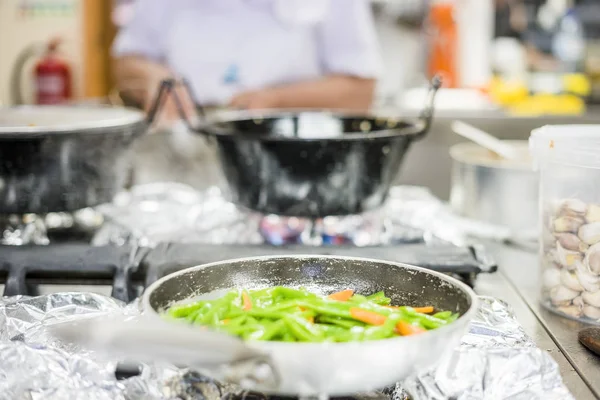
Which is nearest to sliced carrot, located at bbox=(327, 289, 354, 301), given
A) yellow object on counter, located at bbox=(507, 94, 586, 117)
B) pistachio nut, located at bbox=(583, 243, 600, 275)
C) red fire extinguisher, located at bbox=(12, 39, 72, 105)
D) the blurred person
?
pistachio nut, located at bbox=(583, 243, 600, 275)

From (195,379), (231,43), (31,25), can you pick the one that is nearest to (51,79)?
(31,25)

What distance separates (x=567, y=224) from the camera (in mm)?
1037

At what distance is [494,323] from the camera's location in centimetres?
95

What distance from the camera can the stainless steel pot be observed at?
4.72 feet

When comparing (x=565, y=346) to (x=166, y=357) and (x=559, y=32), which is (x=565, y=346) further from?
(x=559, y=32)

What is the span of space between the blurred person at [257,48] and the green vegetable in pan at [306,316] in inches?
64.1

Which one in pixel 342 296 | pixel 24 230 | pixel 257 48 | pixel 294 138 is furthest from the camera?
pixel 257 48

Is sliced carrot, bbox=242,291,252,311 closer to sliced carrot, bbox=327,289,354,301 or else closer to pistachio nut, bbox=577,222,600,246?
sliced carrot, bbox=327,289,354,301

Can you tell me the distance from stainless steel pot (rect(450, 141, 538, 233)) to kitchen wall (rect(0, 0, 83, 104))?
257cm

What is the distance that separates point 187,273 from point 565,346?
0.51m

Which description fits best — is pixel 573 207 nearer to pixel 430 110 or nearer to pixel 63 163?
pixel 430 110

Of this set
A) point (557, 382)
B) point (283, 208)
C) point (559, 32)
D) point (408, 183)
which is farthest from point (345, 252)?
point (559, 32)

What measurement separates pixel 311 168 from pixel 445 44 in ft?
8.59

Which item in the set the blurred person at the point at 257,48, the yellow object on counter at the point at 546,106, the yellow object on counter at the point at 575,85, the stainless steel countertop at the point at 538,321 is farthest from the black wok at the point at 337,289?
the yellow object on counter at the point at 575,85
